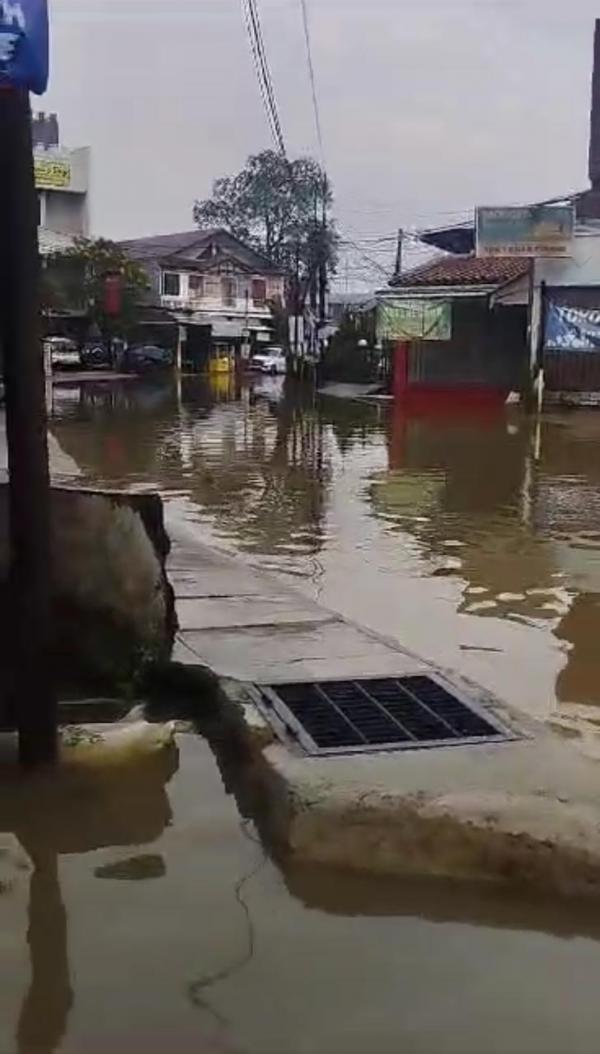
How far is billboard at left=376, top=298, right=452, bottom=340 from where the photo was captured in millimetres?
30828

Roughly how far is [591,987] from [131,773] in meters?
2.03

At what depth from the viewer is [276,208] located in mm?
67688

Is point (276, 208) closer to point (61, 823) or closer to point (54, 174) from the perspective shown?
point (54, 174)

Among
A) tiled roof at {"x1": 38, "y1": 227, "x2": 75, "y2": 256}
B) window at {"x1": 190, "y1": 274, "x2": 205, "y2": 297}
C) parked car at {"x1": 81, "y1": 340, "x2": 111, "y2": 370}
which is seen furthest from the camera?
window at {"x1": 190, "y1": 274, "x2": 205, "y2": 297}

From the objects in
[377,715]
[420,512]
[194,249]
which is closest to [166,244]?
[194,249]

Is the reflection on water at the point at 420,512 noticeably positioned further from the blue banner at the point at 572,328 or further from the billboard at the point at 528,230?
the billboard at the point at 528,230

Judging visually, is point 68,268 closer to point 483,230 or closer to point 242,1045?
point 483,230

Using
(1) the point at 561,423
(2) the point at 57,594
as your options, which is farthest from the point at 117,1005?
(1) the point at 561,423

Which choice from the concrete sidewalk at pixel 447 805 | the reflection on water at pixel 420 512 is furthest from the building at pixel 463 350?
the concrete sidewalk at pixel 447 805

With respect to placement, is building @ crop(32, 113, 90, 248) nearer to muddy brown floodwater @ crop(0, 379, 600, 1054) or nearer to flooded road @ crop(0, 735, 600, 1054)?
muddy brown floodwater @ crop(0, 379, 600, 1054)

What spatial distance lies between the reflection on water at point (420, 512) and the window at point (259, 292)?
38.8 metres

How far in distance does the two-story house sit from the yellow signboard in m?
4.57

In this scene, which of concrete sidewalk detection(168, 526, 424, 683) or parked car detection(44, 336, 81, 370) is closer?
concrete sidewalk detection(168, 526, 424, 683)

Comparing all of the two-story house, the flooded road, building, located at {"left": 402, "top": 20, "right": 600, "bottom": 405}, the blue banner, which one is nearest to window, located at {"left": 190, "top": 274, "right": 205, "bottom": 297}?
the two-story house
